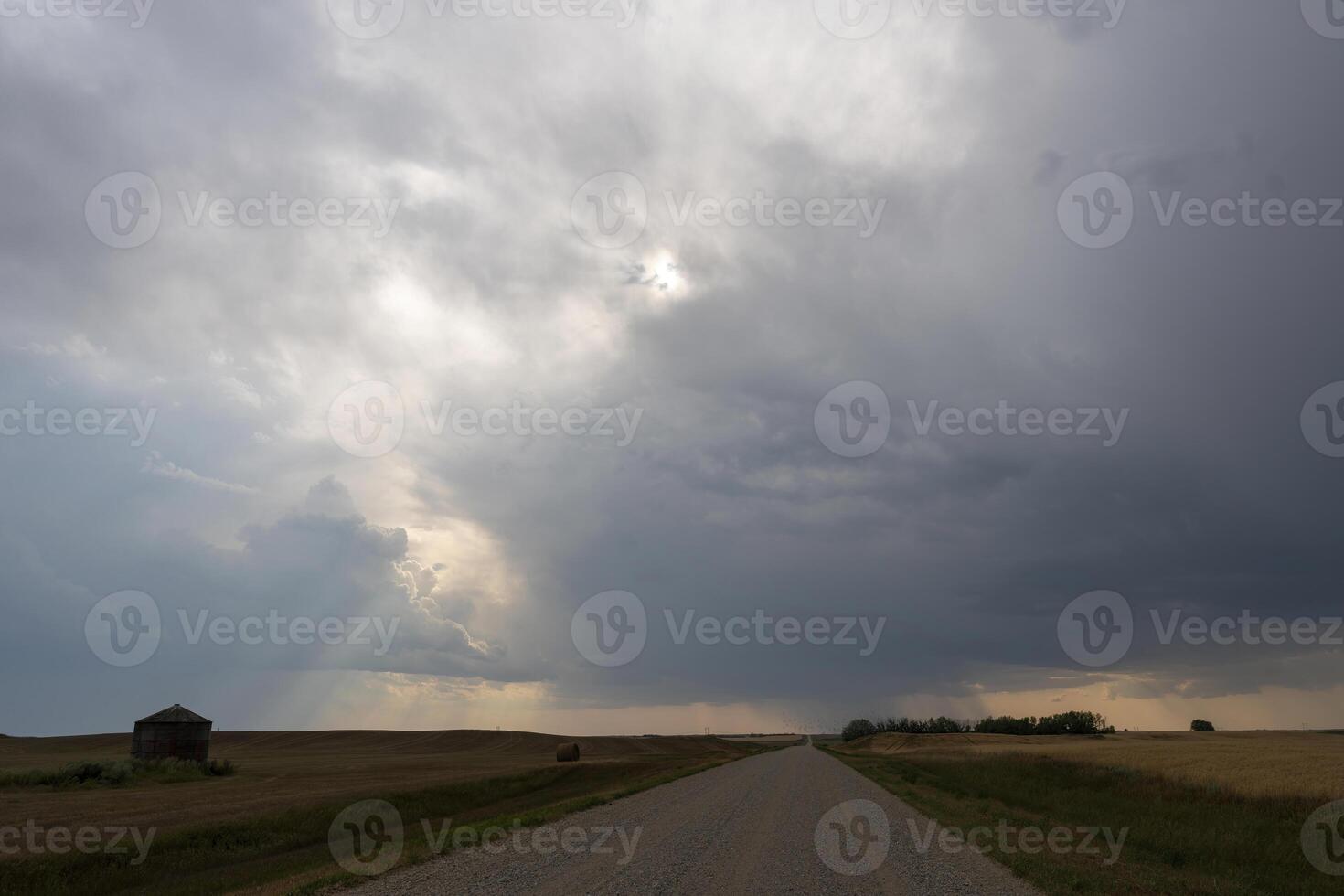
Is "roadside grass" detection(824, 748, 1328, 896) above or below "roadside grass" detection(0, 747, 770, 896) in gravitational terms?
above

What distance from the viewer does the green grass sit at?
4441 centimetres

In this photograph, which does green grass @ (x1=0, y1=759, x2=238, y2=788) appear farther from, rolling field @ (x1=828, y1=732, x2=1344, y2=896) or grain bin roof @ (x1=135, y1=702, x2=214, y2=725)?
rolling field @ (x1=828, y1=732, x2=1344, y2=896)

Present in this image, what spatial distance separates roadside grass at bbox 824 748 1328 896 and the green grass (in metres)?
43.1

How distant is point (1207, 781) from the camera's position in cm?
3688

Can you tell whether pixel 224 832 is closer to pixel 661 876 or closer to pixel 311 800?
pixel 311 800

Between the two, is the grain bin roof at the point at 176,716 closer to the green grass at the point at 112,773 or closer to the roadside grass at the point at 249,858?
the green grass at the point at 112,773

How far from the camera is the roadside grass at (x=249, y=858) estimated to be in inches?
814

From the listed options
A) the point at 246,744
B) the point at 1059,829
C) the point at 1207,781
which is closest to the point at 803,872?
the point at 1059,829

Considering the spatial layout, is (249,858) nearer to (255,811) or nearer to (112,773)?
(255,811)

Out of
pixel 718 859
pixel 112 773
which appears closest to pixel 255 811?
pixel 718 859

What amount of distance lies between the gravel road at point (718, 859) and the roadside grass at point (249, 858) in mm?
2116

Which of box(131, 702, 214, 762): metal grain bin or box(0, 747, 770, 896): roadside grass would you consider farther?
box(131, 702, 214, 762): metal grain bin

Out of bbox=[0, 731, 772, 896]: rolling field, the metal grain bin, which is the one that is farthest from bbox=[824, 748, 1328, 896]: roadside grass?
the metal grain bin

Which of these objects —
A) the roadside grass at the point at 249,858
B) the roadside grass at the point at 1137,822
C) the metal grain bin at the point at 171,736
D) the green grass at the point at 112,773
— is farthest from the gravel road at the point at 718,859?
the metal grain bin at the point at 171,736
